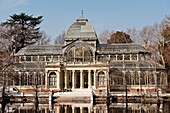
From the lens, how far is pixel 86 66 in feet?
206

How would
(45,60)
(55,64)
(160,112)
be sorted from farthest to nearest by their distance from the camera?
(45,60)
(55,64)
(160,112)

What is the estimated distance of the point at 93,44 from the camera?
66.4m

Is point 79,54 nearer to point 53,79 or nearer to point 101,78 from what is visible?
point 101,78

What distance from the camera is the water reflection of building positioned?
62594 millimetres

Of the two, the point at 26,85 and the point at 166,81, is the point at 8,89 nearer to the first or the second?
the point at 26,85

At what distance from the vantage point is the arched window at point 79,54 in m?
64.9

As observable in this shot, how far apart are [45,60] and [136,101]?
22093 millimetres

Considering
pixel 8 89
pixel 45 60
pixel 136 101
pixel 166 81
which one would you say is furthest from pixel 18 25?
pixel 136 101

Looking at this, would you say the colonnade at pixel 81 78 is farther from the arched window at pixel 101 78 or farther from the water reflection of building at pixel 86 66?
the arched window at pixel 101 78

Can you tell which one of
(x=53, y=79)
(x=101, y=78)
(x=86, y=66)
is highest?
(x=86, y=66)

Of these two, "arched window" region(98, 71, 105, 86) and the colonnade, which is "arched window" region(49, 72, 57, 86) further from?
"arched window" region(98, 71, 105, 86)

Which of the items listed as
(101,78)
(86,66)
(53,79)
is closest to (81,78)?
(86,66)

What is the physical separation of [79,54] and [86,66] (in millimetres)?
3043

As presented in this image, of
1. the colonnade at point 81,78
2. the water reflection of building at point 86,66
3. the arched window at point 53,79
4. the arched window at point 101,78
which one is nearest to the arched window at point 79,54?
the water reflection of building at point 86,66
